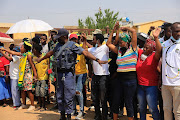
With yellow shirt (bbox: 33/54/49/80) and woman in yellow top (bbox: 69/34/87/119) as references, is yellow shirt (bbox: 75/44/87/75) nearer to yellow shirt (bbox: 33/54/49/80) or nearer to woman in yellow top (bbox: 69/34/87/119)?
woman in yellow top (bbox: 69/34/87/119)

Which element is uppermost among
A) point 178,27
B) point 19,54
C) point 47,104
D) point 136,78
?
point 178,27

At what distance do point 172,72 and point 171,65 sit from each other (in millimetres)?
123

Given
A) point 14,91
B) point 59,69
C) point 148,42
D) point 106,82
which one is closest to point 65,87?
point 59,69

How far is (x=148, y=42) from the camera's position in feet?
13.5

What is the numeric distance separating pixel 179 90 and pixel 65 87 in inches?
103

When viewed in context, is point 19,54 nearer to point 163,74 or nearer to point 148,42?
point 148,42

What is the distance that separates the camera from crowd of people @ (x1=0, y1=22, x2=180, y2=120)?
3.66 meters

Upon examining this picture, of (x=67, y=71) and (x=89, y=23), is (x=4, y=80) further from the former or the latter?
(x=89, y=23)

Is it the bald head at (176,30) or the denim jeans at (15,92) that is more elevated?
the bald head at (176,30)

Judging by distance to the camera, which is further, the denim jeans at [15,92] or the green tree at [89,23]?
the green tree at [89,23]

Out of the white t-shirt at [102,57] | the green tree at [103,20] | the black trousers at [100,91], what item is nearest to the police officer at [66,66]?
the white t-shirt at [102,57]

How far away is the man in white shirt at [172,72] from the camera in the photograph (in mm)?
3429

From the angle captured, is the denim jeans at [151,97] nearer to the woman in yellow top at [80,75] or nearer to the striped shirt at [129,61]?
the striped shirt at [129,61]

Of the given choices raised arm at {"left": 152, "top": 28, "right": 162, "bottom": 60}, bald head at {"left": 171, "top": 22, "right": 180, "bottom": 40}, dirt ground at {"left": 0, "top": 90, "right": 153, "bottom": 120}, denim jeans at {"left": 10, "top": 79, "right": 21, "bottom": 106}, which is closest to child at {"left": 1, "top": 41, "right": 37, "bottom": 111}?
dirt ground at {"left": 0, "top": 90, "right": 153, "bottom": 120}
